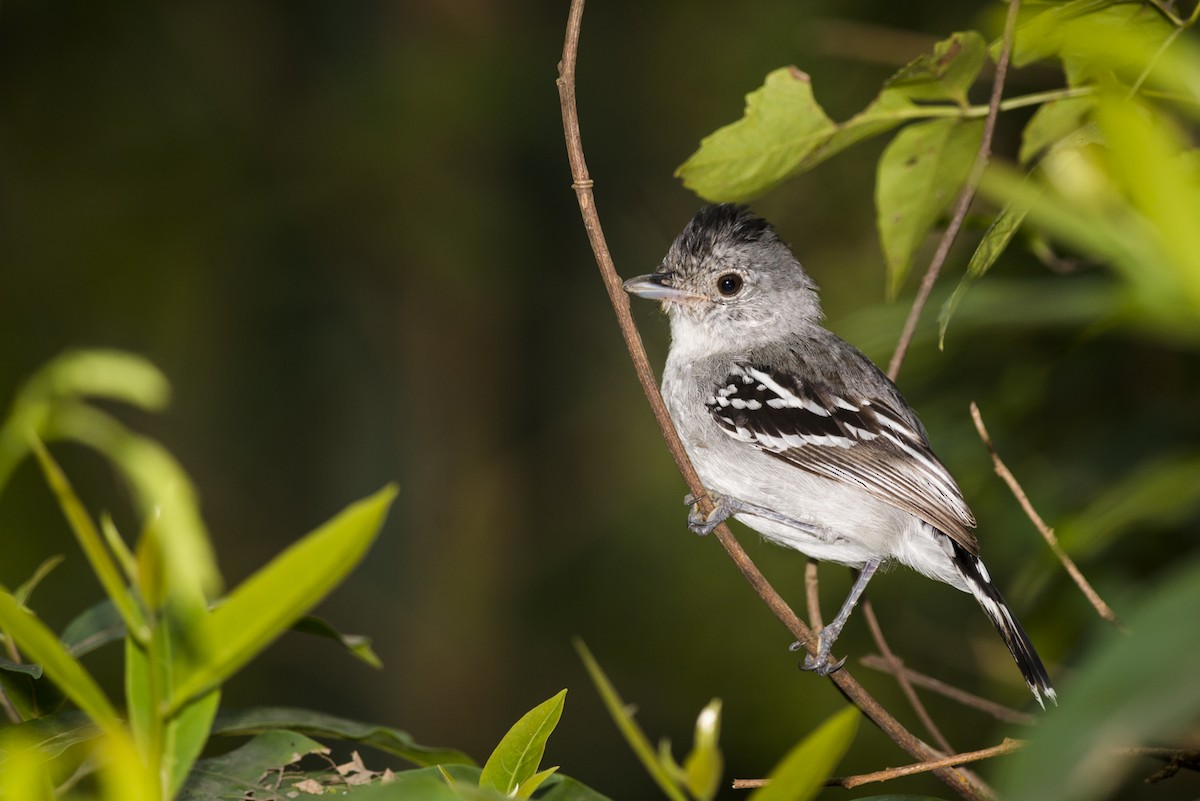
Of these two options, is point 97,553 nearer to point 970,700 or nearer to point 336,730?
point 336,730

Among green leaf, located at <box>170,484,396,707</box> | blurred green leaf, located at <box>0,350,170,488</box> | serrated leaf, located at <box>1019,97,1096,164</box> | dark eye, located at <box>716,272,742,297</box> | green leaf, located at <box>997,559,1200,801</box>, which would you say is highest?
serrated leaf, located at <box>1019,97,1096,164</box>

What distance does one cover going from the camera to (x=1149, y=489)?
87.7 inches

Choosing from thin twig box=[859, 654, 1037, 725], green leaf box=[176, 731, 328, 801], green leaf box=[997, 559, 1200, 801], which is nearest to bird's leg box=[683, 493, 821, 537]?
thin twig box=[859, 654, 1037, 725]

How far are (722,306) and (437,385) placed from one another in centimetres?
473

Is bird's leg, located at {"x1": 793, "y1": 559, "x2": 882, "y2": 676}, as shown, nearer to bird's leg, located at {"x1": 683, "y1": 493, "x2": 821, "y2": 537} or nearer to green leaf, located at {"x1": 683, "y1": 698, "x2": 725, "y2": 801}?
bird's leg, located at {"x1": 683, "y1": 493, "x2": 821, "y2": 537}

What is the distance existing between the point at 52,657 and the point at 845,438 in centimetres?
269

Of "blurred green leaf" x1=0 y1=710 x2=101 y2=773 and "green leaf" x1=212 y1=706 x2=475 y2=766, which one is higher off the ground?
"blurred green leaf" x1=0 y1=710 x2=101 y2=773

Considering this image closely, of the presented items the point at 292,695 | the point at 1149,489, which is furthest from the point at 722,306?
the point at 292,695

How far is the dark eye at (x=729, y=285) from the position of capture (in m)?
4.25

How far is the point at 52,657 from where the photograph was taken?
1229 millimetres

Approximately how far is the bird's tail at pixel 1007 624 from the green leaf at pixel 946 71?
4.53ft

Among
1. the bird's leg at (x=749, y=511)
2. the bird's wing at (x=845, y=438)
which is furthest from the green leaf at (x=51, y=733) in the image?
the bird's wing at (x=845, y=438)

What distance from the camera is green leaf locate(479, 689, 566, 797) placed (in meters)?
1.61

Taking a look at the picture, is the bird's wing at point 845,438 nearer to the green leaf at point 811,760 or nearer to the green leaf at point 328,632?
the green leaf at point 328,632
